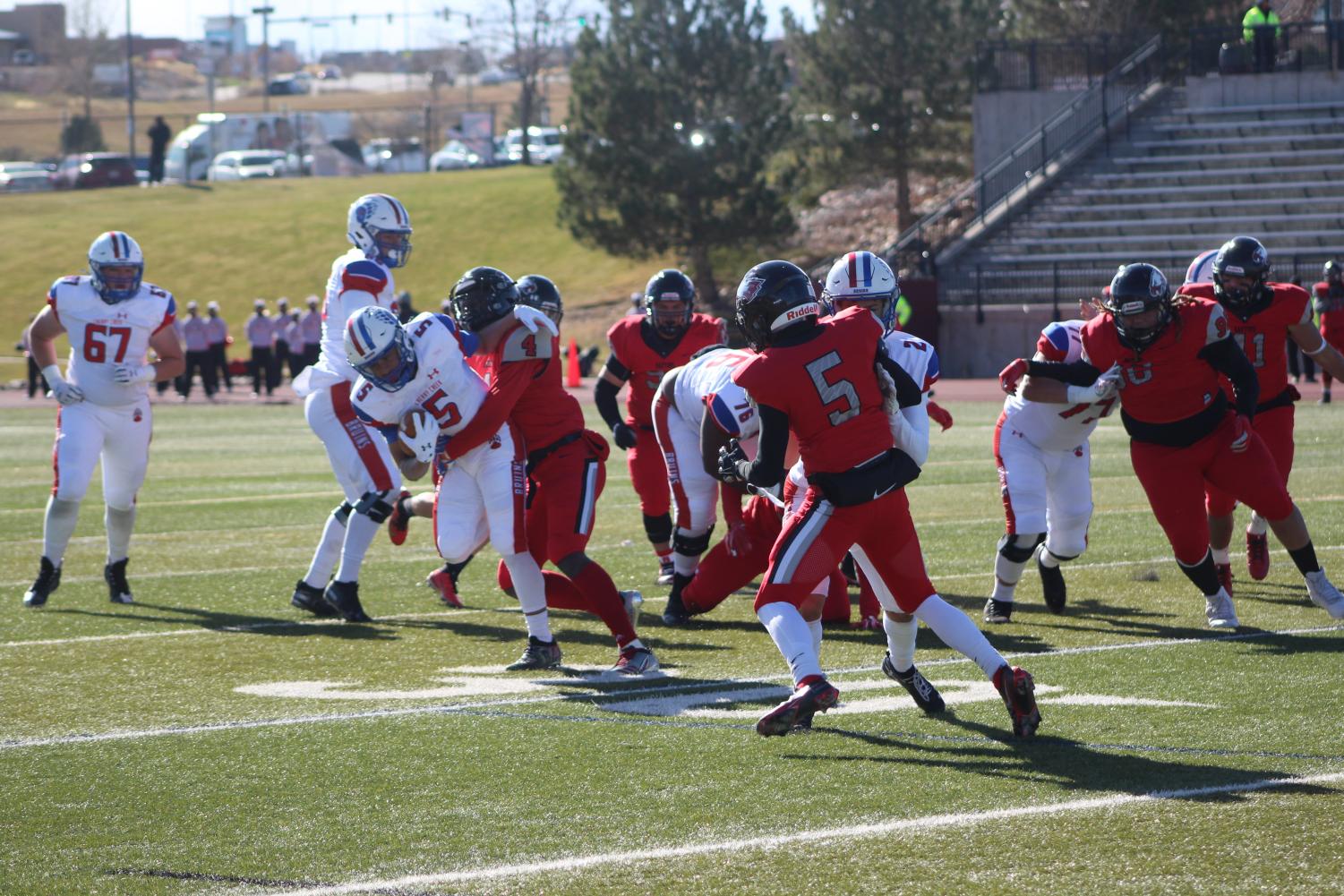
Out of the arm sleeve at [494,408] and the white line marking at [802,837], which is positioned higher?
the arm sleeve at [494,408]

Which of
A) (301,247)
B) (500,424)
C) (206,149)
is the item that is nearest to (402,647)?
(500,424)

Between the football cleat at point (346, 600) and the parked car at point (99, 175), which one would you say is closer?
the football cleat at point (346, 600)


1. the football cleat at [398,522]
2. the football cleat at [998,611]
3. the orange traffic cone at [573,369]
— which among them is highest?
the football cleat at [398,522]

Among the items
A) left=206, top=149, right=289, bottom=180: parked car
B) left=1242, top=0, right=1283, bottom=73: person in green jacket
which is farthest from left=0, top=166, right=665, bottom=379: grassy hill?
left=1242, top=0, right=1283, bottom=73: person in green jacket

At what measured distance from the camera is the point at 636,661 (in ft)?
22.8

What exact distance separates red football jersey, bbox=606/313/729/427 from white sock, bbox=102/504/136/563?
2.71m

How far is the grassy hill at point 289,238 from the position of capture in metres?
45.0

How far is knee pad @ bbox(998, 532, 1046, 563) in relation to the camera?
790 cm

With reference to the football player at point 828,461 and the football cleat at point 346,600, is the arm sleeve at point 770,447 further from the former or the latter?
the football cleat at point 346,600

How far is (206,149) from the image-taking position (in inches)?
2542

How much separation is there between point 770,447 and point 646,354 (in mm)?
4057

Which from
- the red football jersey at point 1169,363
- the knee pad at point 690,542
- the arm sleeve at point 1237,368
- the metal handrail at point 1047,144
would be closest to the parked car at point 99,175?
the metal handrail at point 1047,144

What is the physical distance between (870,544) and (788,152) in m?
35.3

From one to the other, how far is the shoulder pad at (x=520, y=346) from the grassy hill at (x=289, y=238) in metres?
32.0
